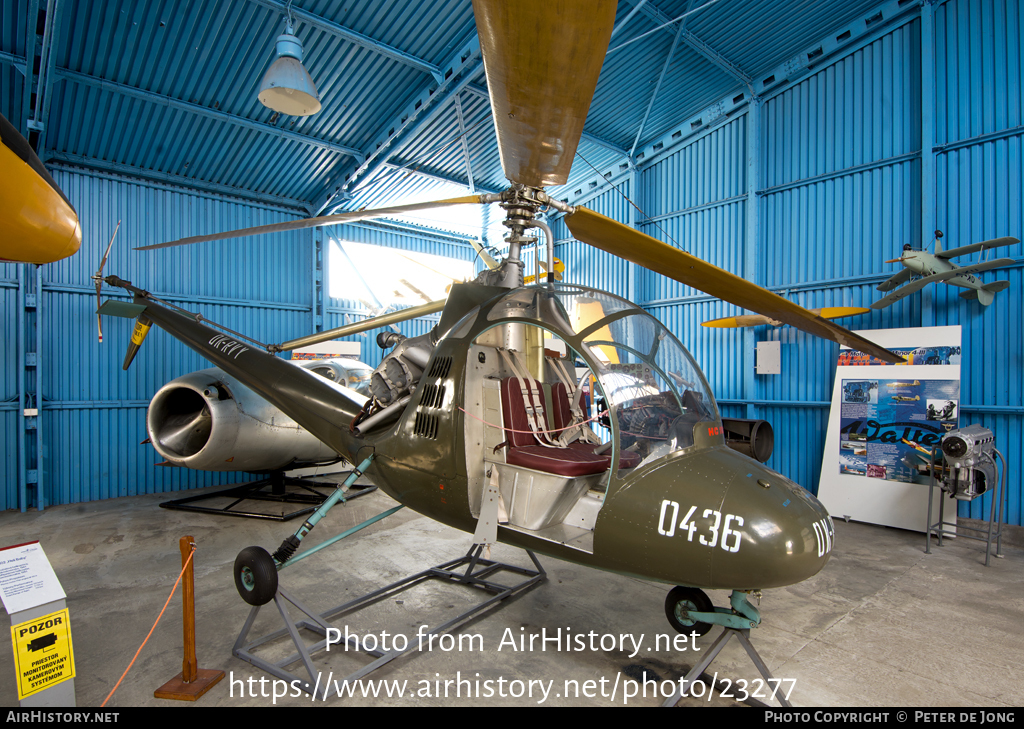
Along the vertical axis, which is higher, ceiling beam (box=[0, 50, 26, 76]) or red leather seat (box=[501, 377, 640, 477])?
ceiling beam (box=[0, 50, 26, 76])

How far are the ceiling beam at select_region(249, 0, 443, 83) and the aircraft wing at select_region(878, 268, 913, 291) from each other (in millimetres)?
7413

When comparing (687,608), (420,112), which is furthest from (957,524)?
(420,112)

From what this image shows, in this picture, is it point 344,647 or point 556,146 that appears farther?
point 344,647

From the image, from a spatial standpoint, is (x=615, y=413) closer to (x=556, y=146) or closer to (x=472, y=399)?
(x=472, y=399)

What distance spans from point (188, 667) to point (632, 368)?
3.48m

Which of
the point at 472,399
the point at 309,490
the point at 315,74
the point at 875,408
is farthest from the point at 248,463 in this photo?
the point at 875,408

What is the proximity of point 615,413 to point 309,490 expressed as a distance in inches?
285

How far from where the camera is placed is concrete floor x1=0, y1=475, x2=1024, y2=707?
3445 mm

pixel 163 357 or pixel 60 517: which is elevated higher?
pixel 163 357

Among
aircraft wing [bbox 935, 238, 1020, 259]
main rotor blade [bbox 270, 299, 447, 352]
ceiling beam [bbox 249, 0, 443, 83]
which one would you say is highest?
ceiling beam [bbox 249, 0, 443, 83]

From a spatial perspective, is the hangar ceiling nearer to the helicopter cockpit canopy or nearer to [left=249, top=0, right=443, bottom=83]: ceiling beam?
[left=249, top=0, right=443, bottom=83]: ceiling beam

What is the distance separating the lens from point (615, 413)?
10.5 feet

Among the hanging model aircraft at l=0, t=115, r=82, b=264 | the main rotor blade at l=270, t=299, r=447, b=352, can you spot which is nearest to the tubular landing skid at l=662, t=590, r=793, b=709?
the main rotor blade at l=270, t=299, r=447, b=352

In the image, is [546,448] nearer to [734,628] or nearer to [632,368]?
[632,368]
